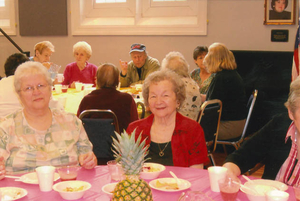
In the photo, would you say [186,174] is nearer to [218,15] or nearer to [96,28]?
[218,15]

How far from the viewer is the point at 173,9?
6809 millimetres

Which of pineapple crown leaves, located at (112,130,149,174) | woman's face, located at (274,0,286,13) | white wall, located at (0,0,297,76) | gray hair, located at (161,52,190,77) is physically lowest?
pineapple crown leaves, located at (112,130,149,174)

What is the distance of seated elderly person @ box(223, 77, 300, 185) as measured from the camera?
2227 millimetres

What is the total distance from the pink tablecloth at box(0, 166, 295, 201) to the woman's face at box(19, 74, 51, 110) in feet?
1.71

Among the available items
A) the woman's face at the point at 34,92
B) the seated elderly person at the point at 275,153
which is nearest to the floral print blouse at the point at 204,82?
the seated elderly person at the point at 275,153

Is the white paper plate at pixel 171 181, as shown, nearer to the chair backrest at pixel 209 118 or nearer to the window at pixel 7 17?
the chair backrest at pixel 209 118

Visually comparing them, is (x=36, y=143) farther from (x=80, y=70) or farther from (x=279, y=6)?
(x=279, y=6)

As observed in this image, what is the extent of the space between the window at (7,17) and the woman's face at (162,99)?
5.81 m

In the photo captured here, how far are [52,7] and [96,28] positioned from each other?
3.22 feet

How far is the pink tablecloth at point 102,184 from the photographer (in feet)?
6.02

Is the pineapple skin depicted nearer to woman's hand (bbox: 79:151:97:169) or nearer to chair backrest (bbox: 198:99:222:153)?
woman's hand (bbox: 79:151:97:169)

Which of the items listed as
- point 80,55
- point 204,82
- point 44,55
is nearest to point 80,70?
point 80,55

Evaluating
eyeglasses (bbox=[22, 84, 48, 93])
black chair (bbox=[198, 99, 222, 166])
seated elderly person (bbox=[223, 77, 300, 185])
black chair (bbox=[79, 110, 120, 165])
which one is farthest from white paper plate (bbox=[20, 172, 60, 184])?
black chair (bbox=[198, 99, 222, 166])

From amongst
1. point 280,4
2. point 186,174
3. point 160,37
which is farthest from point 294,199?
point 160,37
